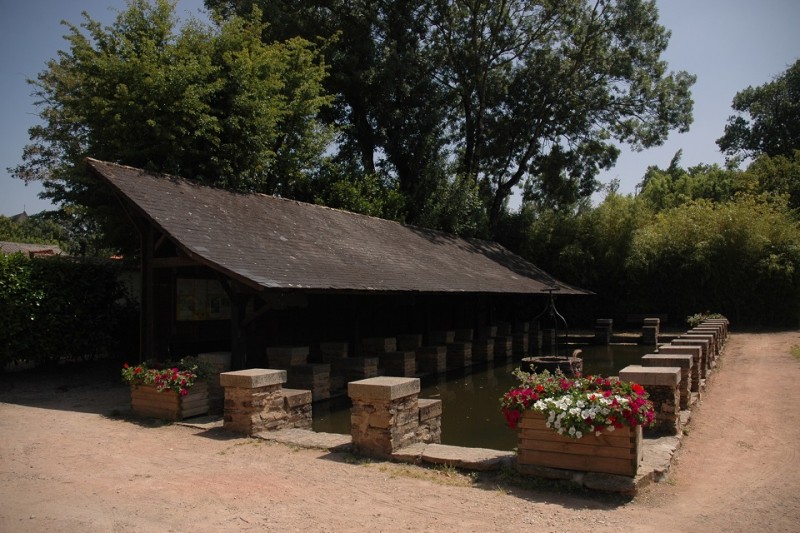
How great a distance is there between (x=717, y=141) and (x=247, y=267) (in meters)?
44.0

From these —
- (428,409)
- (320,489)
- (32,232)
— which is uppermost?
(32,232)

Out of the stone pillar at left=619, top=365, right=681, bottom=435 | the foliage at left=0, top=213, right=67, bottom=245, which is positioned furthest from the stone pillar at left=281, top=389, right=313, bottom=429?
the foliage at left=0, top=213, right=67, bottom=245

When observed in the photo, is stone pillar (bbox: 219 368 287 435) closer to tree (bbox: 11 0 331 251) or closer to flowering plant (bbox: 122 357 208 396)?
flowering plant (bbox: 122 357 208 396)

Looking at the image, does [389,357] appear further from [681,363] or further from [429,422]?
[681,363]

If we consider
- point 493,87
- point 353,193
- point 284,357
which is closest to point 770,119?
point 493,87

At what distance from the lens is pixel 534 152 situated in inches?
1069

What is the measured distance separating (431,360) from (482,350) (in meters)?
2.62

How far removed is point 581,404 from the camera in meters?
4.67

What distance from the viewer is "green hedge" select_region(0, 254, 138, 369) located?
9727 millimetres

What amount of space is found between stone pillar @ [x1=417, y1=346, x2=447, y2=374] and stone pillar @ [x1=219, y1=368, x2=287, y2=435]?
6.50 metres

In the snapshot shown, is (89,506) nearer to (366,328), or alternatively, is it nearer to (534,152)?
(366,328)

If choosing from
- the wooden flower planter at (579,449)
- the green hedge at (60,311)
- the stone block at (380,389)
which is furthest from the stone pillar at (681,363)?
the green hedge at (60,311)

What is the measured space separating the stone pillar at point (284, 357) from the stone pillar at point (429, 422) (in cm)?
366

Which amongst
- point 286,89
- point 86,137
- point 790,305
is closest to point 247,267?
point 86,137
